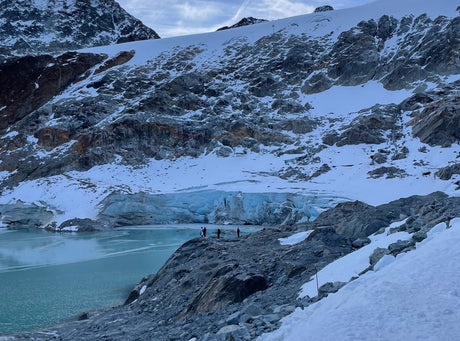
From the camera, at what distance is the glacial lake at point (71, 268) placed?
16.6 m

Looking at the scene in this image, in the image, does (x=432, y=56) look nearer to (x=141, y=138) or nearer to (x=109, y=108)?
(x=141, y=138)

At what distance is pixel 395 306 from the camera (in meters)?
5.66

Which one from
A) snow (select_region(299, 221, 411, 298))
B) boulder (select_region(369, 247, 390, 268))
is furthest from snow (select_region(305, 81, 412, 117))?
boulder (select_region(369, 247, 390, 268))

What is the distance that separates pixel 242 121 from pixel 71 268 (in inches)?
1580

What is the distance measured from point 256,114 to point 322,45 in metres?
22.7

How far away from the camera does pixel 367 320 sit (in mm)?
5484

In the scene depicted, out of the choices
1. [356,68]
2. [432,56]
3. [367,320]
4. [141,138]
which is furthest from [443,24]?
[367,320]

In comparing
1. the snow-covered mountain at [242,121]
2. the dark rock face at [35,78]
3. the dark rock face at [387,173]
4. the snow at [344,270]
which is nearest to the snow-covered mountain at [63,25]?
the dark rock face at [35,78]

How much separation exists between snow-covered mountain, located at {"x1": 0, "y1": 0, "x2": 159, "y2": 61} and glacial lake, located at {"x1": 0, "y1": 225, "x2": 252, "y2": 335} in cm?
7976

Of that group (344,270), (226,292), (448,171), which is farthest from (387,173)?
(344,270)

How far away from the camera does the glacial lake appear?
1659cm

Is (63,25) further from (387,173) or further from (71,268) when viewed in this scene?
(71,268)

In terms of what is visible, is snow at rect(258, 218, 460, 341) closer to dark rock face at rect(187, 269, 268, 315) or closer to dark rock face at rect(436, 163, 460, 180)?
dark rock face at rect(187, 269, 268, 315)

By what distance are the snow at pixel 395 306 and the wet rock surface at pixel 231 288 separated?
2.25 feet
